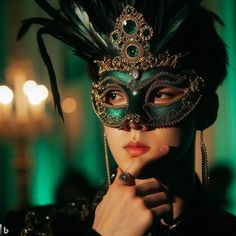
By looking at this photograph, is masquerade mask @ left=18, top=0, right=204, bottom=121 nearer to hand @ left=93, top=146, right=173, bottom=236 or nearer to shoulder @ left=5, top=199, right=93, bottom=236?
hand @ left=93, top=146, right=173, bottom=236

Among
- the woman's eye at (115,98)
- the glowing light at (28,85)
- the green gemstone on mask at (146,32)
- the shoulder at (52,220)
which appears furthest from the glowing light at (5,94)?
the green gemstone on mask at (146,32)

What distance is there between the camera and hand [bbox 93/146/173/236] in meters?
1.27

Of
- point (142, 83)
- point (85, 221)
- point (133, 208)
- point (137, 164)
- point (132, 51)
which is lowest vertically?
point (85, 221)

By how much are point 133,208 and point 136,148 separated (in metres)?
0.21

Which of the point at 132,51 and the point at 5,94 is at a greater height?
the point at 132,51

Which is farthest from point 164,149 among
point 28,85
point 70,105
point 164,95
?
point 28,85

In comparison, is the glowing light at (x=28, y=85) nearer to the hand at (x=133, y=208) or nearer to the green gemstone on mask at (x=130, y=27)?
the green gemstone on mask at (x=130, y=27)

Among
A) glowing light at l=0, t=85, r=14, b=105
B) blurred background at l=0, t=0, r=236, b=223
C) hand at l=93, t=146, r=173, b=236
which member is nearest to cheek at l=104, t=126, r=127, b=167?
hand at l=93, t=146, r=173, b=236

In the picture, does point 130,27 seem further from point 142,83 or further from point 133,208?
point 133,208

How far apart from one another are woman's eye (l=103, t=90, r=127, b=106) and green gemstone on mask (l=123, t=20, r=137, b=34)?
0.22 metres

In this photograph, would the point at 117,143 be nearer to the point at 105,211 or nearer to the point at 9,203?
the point at 105,211

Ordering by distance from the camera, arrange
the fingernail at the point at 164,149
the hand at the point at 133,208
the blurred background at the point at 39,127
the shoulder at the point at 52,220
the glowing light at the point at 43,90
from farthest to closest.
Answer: the glowing light at the point at 43,90 < the blurred background at the point at 39,127 < the shoulder at the point at 52,220 < the fingernail at the point at 164,149 < the hand at the point at 133,208

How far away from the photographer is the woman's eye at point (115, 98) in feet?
4.90

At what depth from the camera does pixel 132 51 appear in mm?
1478
